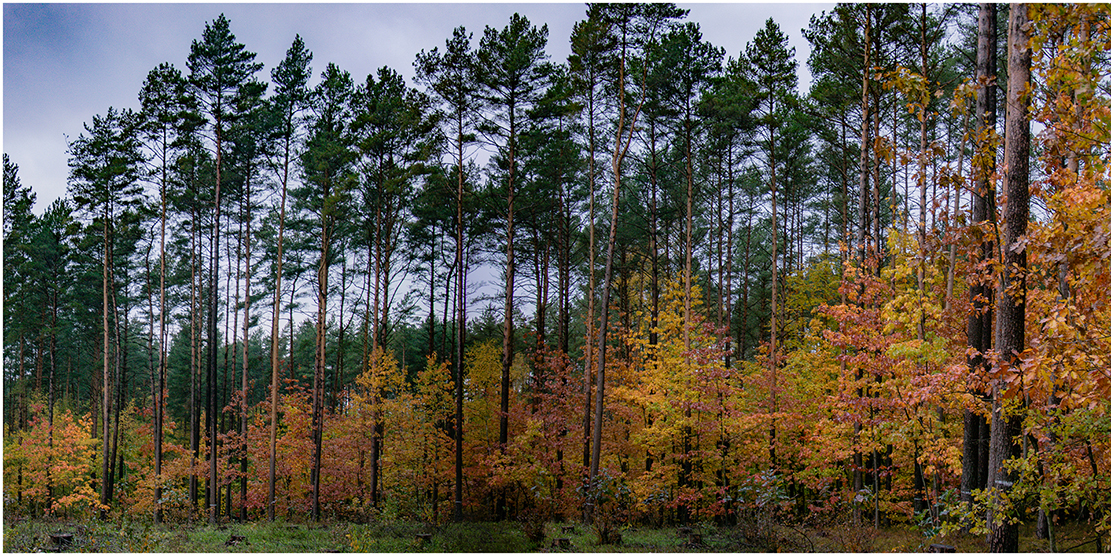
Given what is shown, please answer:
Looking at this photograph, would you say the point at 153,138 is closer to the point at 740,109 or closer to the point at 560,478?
the point at 560,478

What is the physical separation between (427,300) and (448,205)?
202 inches

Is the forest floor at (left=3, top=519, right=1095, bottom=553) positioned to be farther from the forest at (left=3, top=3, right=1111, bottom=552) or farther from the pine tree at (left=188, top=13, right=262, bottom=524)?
the pine tree at (left=188, top=13, right=262, bottom=524)

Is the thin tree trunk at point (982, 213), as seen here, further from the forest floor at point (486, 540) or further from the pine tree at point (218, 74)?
the pine tree at point (218, 74)

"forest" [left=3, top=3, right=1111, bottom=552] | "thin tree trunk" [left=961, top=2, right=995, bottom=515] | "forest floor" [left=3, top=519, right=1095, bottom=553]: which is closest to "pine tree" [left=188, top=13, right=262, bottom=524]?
"forest" [left=3, top=3, right=1111, bottom=552]

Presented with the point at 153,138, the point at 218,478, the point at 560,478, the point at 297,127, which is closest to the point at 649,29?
the point at 297,127

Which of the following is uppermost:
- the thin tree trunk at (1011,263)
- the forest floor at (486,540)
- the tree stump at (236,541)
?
the thin tree trunk at (1011,263)

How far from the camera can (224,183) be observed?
18.6m

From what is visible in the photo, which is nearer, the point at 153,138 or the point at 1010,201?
the point at 1010,201

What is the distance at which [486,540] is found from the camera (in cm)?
1173

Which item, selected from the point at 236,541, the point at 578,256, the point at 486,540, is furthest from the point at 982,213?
the point at 578,256

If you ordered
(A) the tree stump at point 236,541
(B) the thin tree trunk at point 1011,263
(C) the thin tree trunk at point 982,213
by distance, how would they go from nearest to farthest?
(B) the thin tree trunk at point 1011,263 → (C) the thin tree trunk at point 982,213 → (A) the tree stump at point 236,541

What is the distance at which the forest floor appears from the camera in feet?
34.2

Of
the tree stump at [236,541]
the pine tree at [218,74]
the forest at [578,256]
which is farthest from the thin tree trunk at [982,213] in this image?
the pine tree at [218,74]

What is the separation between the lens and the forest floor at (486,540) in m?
10.4
